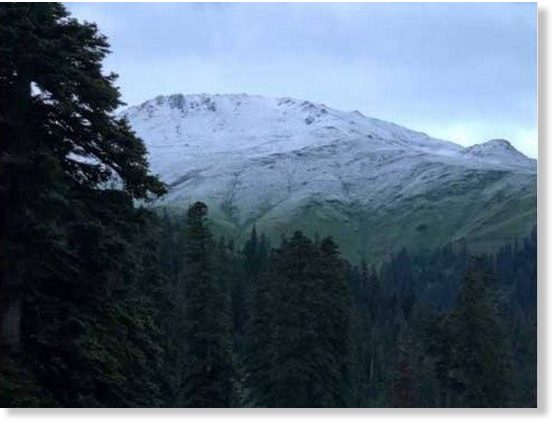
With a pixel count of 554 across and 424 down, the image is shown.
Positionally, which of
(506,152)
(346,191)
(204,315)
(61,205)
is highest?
(346,191)

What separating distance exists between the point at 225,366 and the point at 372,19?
15.0 meters

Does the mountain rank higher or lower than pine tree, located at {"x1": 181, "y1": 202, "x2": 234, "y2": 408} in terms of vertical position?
higher

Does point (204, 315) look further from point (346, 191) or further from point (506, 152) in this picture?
point (346, 191)

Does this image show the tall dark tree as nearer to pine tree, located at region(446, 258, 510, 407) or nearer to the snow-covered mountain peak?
the snow-covered mountain peak

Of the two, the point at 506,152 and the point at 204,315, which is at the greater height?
the point at 506,152

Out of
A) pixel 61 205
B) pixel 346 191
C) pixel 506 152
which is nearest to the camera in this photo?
pixel 61 205

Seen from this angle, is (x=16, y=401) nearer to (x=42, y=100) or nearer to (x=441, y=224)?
(x=42, y=100)

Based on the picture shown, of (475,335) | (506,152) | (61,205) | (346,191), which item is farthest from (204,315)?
(346,191)

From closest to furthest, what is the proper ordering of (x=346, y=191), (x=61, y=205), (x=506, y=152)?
(x=61, y=205) < (x=506, y=152) < (x=346, y=191)

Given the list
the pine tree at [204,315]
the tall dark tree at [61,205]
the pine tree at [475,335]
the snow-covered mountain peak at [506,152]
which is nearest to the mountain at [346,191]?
the pine tree at [475,335]

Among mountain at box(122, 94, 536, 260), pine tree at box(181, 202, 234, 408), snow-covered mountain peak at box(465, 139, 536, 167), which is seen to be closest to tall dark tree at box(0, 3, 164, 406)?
snow-covered mountain peak at box(465, 139, 536, 167)

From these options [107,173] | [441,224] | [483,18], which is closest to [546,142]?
[483,18]

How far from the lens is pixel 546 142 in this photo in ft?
25.6

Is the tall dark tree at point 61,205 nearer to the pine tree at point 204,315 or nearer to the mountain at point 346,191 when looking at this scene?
the pine tree at point 204,315
